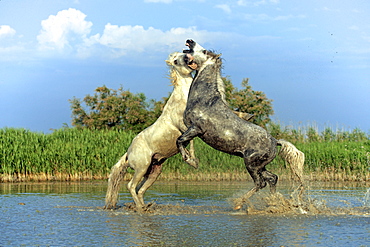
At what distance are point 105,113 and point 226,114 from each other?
19.0 meters

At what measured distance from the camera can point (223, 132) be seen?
886 cm

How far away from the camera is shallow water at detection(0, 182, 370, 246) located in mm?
6816

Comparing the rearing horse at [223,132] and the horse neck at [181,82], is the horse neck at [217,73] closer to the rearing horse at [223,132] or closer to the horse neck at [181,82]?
the rearing horse at [223,132]

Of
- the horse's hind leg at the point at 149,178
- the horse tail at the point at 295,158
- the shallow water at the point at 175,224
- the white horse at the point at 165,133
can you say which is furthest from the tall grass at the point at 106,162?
the horse tail at the point at 295,158

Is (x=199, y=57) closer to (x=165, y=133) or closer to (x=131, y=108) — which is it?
(x=165, y=133)

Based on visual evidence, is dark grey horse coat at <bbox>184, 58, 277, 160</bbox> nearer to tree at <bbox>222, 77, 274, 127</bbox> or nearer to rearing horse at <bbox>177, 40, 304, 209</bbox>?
rearing horse at <bbox>177, 40, 304, 209</bbox>

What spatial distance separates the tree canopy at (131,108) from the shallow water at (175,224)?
14.6 metres

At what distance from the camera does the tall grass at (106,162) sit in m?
18.2

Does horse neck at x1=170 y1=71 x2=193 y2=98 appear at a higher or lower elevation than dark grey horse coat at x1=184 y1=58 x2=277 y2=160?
higher

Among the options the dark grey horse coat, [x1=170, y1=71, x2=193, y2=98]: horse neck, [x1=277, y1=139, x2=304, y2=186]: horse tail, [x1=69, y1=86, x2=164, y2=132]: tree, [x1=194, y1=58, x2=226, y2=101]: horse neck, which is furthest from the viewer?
[x1=69, y1=86, x2=164, y2=132]: tree

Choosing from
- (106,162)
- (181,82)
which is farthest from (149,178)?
(106,162)

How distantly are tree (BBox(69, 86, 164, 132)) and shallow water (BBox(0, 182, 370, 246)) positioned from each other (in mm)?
14564

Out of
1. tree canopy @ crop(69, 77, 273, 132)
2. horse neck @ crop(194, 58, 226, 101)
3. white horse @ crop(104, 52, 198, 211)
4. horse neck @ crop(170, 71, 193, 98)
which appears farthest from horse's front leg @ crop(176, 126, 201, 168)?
tree canopy @ crop(69, 77, 273, 132)

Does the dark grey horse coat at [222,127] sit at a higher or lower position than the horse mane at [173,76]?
lower
